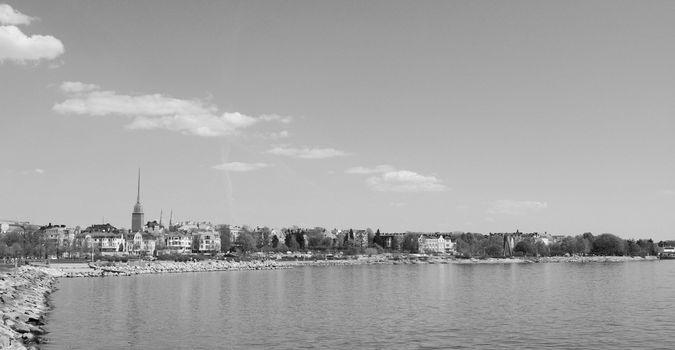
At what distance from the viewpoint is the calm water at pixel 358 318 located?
110 feet

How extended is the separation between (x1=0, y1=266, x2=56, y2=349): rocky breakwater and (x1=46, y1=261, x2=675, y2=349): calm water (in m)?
1.15

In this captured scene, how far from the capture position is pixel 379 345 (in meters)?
32.5

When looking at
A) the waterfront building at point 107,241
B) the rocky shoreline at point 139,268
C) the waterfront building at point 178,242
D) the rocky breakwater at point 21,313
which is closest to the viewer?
the rocky breakwater at point 21,313

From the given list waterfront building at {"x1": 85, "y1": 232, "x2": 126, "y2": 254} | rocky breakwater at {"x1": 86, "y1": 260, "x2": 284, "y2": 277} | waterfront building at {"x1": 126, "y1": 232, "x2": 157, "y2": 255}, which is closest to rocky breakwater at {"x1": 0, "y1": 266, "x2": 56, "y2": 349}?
rocky breakwater at {"x1": 86, "y1": 260, "x2": 284, "y2": 277}

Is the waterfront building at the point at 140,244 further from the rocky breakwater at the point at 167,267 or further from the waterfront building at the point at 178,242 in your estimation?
the rocky breakwater at the point at 167,267

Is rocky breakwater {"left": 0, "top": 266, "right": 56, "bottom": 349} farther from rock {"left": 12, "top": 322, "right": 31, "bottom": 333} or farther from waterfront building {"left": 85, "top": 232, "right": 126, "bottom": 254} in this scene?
waterfront building {"left": 85, "top": 232, "right": 126, "bottom": 254}

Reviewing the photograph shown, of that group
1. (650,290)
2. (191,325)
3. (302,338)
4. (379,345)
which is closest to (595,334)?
(379,345)

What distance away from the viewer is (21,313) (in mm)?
38344

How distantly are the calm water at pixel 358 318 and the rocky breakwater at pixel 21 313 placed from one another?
115 cm

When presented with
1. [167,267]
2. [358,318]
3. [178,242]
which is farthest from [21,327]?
[178,242]

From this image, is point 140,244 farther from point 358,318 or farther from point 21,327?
point 21,327

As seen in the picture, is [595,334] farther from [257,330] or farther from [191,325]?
[191,325]

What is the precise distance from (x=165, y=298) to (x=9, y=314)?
837 inches

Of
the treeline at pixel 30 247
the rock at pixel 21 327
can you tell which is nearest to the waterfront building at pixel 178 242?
the treeline at pixel 30 247
